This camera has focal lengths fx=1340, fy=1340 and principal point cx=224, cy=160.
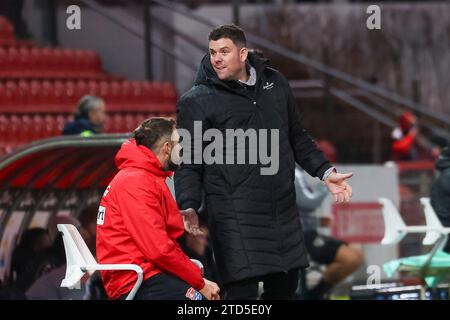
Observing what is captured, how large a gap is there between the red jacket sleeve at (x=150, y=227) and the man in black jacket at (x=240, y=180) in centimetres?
24

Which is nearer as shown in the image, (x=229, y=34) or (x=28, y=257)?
(x=229, y=34)

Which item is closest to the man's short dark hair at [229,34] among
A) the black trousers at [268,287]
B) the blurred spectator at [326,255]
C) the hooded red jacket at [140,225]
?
the hooded red jacket at [140,225]

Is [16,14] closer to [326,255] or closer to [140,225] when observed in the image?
[326,255]

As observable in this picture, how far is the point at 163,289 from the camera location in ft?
21.3

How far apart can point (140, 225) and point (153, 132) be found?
0.54 meters

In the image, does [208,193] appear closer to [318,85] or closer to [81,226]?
[81,226]

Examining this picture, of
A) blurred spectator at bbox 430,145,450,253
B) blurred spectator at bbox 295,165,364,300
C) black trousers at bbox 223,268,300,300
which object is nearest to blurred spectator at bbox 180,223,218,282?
blurred spectator at bbox 295,165,364,300

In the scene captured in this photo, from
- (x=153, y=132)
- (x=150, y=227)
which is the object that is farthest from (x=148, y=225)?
(x=153, y=132)

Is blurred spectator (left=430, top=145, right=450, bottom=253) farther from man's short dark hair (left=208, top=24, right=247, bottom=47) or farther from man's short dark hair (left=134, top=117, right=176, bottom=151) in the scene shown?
man's short dark hair (left=134, top=117, right=176, bottom=151)

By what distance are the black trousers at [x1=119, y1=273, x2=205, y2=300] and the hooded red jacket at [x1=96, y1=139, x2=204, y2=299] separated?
0.09 ft

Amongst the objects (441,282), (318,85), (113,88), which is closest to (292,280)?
(441,282)

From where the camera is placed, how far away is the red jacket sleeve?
6312mm

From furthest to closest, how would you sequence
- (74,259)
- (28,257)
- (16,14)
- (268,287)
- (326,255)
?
(16,14) < (326,255) < (28,257) < (74,259) < (268,287)

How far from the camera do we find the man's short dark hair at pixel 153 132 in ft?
21.7
